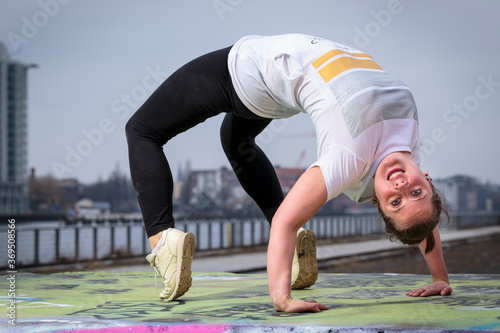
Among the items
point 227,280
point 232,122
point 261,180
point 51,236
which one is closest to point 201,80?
point 232,122

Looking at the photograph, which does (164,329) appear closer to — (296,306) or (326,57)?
(296,306)

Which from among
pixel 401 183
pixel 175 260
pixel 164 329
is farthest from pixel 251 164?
pixel 164 329

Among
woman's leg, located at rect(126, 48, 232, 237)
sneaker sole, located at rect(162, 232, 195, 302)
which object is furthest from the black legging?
sneaker sole, located at rect(162, 232, 195, 302)

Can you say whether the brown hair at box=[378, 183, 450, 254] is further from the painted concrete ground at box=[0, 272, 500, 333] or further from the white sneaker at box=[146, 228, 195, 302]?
the white sneaker at box=[146, 228, 195, 302]

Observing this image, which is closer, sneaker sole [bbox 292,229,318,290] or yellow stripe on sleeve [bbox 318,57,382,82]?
yellow stripe on sleeve [bbox 318,57,382,82]

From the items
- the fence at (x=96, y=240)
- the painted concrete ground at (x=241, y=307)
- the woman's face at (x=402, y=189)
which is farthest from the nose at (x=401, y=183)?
the fence at (x=96, y=240)

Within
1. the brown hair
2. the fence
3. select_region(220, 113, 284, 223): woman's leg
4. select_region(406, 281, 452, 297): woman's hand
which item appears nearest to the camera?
the brown hair

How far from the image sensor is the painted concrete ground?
5.28 feet

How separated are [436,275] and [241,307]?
91cm

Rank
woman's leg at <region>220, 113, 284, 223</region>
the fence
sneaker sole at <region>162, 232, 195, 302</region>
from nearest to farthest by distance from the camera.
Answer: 1. sneaker sole at <region>162, 232, 195, 302</region>
2. woman's leg at <region>220, 113, 284, 223</region>
3. the fence

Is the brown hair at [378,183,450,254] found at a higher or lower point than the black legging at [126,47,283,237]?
lower

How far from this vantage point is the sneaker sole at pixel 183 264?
2.10 meters

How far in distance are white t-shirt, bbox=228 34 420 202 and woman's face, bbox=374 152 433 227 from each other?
37 mm

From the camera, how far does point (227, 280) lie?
318 cm
